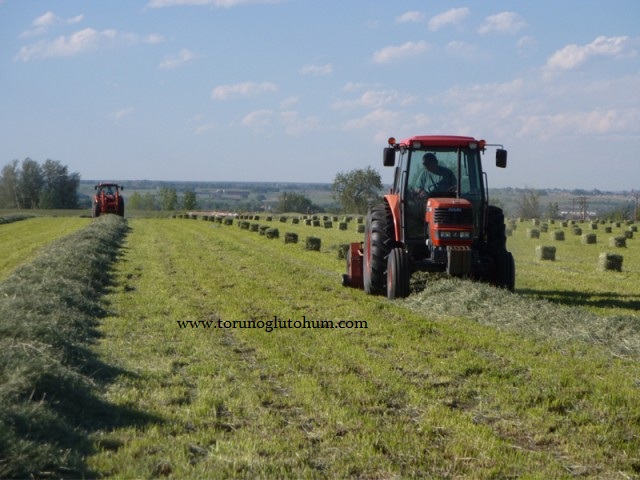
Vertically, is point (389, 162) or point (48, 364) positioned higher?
point (389, 162)

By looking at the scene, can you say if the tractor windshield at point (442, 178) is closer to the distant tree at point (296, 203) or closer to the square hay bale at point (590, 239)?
the square hay bale at point (590, 239)

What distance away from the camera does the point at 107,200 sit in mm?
39531

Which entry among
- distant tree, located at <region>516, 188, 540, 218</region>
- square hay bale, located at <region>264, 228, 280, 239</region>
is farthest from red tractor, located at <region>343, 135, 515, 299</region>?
distant tree, located at <region>516, 188, 540, 218</region>

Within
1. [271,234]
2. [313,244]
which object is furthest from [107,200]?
[313,244]

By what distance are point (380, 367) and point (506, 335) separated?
2.15 metres

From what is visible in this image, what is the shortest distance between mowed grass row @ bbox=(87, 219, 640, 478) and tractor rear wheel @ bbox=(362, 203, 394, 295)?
4.14 ft

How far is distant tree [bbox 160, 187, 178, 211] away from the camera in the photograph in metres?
94.5

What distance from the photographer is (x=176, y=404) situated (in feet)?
18.6

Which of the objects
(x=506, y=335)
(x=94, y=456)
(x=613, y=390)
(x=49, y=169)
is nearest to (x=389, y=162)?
(x=506, y=335)

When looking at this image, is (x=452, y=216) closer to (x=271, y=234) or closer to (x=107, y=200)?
(x=271, y=234)

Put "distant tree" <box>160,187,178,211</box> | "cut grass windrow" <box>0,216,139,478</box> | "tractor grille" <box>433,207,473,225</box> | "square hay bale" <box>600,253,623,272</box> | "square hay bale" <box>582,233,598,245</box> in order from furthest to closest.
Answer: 1. "distant tree" <box>160,187,178,211</box>
2. "square hay bale" <box>582,233,598,245</box>
3. "square hay bale" <box>600,253,623,272</box>
4. "tractor grille" <box>433,207,473,225</box>
5. "cut grass windrow" <box>0,216,139,478</box>

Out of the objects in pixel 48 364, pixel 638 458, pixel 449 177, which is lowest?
pixel 638 458

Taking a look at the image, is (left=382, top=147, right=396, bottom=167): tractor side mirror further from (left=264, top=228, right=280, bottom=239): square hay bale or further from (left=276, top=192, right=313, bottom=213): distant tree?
(left=276, top=192, right=313, bottom=213): distant tree

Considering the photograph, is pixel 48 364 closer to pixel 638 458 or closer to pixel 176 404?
pixel 176 404
